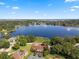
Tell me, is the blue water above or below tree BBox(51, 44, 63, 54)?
below

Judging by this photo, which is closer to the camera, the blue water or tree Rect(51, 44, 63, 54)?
tree Rect(51, 44, 63, 54)

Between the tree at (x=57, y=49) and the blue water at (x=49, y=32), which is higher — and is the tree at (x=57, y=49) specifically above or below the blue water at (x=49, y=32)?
above

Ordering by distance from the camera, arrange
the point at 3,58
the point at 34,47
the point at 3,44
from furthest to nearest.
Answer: the point at 3,44
the point at 34,47
the point at 3,58

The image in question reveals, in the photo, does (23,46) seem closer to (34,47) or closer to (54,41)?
(34,47)

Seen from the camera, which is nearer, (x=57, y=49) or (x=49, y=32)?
(x=57, y=49)

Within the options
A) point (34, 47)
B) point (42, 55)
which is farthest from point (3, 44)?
point (42, 55)

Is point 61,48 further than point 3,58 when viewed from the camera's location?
Yes

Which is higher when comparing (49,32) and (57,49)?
(57,49)

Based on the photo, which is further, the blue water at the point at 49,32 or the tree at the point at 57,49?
the blue water at the point at 49,32

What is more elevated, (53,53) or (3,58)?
(3,58)

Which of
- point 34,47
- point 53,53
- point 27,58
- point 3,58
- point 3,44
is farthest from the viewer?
point 3,44
